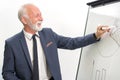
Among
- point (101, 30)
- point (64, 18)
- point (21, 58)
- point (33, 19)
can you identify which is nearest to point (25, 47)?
point (21, 58)

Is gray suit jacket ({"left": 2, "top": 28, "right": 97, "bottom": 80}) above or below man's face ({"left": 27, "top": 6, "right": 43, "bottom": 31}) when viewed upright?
below

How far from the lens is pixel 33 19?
73.2 inches

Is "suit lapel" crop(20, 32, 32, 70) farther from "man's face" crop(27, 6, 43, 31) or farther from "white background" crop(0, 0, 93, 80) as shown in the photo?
"white background" crop(0, 0, 93, 80)

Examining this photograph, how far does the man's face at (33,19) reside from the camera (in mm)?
1848

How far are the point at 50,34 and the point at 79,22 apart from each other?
0.56m

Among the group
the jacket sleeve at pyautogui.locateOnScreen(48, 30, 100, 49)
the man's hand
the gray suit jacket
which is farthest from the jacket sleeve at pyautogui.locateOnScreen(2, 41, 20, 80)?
the man's hand

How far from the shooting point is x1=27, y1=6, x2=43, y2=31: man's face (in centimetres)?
185

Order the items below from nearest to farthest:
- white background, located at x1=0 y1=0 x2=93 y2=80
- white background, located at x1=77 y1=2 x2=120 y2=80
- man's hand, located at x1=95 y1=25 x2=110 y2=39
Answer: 1. white background, located at x1=77 y1=2 x2=120 y2=80
2. man's hand, located at x1=95 y1=25 x2=110 y2=39
3. white background, located at x1=0 y1=0 x2=93 y2=80

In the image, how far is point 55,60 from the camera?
1.95 meters

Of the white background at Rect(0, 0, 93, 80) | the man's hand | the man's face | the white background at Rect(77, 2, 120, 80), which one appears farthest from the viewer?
the white background at Rect(0, 0, 93, 80)

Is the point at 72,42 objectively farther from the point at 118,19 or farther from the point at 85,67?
the point at 118,19

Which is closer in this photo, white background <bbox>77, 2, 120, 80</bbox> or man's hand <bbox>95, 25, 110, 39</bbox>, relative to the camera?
white background <bbox>77, 2, 120, 80</bbox>

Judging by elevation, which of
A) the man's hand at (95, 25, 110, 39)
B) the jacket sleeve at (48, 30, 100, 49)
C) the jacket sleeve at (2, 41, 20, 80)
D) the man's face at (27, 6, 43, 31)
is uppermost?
the man's face at (27, 6, 43, 31)

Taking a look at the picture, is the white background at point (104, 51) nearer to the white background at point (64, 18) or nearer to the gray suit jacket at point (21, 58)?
the gray suit jacket at point (21, 58)
